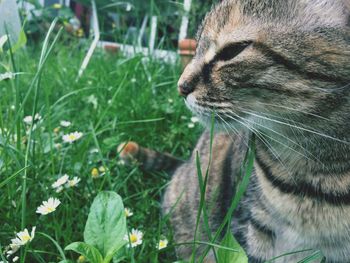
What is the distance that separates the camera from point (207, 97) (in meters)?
1.15

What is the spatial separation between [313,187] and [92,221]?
561 mm

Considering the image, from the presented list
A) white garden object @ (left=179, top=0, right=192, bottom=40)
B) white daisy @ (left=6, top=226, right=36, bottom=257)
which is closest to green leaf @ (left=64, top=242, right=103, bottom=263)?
white daisy @ (left=6, top=226, right=36, bottom=257)

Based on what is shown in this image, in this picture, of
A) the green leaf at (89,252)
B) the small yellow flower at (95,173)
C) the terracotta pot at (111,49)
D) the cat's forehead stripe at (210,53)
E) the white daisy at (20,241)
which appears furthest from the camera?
A: the terracotta pot at (111,49)

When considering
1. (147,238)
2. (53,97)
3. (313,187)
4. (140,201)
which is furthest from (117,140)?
(313,187)

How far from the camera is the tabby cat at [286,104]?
3.29 feet

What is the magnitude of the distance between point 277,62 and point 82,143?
87 centimetres

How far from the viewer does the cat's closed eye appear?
1.08 meters

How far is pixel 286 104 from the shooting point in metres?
1.03

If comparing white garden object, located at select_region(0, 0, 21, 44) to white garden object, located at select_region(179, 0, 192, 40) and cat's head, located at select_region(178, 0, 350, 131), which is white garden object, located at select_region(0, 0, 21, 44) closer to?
cat's head, located at select_region(178, 0, 350, 131)

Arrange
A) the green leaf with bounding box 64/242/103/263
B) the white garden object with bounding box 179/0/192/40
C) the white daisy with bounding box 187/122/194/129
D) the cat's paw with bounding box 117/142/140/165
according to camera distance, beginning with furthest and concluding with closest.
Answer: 1. the white garden object with bounding box 179/0/192/40
2. the white daisy with bounding box 187/122/194/129
3. the cat's paw with bounding box 117/142/140/165
4. the green leaf with bounding box 64/242/103/263

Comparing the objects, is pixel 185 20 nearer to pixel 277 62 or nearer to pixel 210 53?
pixel 210 53

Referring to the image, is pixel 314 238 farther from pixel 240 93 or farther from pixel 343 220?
pixel 240 93

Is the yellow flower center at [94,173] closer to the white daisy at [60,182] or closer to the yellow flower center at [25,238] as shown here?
the white daisy at [60,182]

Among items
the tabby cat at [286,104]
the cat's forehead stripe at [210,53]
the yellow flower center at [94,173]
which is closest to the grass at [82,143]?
the yellow flower center at [94,173]
